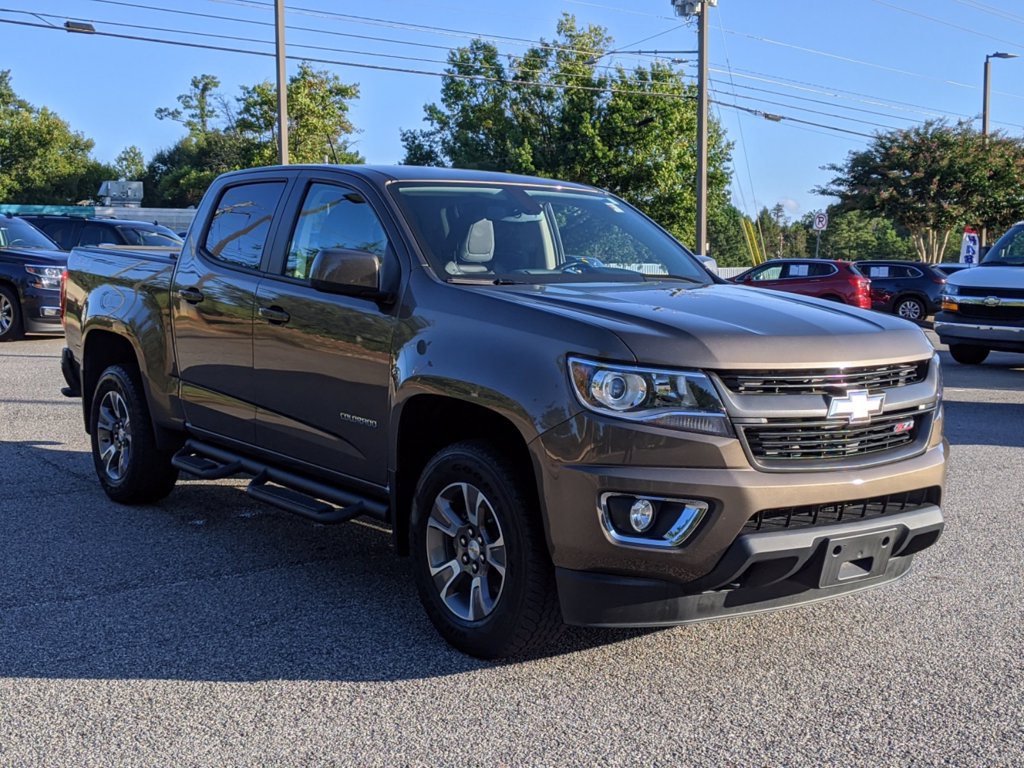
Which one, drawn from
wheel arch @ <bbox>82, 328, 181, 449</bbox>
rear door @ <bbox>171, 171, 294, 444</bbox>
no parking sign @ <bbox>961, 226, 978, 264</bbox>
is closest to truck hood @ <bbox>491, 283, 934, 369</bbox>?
rear door @ <bbox>171, 171, 294, 444</bbox>

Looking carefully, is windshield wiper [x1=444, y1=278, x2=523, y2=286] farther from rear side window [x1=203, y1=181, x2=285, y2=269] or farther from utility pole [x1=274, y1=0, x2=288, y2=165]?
utility pole [x1=274, y1=0, x2=288, y2=165]

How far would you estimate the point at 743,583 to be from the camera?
12.3ft

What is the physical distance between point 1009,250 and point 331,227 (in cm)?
1236

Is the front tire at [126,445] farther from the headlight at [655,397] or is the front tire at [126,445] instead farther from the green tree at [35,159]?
the green tree at [35,159]

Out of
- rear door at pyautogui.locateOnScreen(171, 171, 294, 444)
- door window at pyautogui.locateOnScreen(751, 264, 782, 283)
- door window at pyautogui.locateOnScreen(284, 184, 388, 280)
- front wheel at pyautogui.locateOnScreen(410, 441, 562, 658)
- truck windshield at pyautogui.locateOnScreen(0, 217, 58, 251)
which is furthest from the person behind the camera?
door window at pyautogui.locateOnScreen(751, 264, 782, 283)

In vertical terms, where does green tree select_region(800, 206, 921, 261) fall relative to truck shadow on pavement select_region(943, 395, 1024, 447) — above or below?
above

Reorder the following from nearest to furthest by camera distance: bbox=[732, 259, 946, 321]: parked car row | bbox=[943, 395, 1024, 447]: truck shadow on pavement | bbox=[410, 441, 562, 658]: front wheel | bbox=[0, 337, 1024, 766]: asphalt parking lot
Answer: bbox=[0, 337, 1024, 766]: asphalt parking lot → bbox=[410, 441, 562, 658]: front wheel → bbox=[943, 395, 1024, 447]: truck shadow on pavement → bbox=[732, 259, 946, 321]: parked car row

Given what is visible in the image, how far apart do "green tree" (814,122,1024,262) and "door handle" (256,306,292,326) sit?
127ft

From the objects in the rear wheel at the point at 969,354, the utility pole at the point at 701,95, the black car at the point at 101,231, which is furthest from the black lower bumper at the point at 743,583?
the utility pole at the point at 701,95

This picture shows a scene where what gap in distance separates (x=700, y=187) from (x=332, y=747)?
25.2 m

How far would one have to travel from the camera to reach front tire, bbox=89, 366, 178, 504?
21.1 ft

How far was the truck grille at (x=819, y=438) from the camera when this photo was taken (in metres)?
3.73

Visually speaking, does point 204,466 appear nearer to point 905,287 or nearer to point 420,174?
point 420,174

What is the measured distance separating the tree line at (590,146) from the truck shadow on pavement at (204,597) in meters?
29.0
